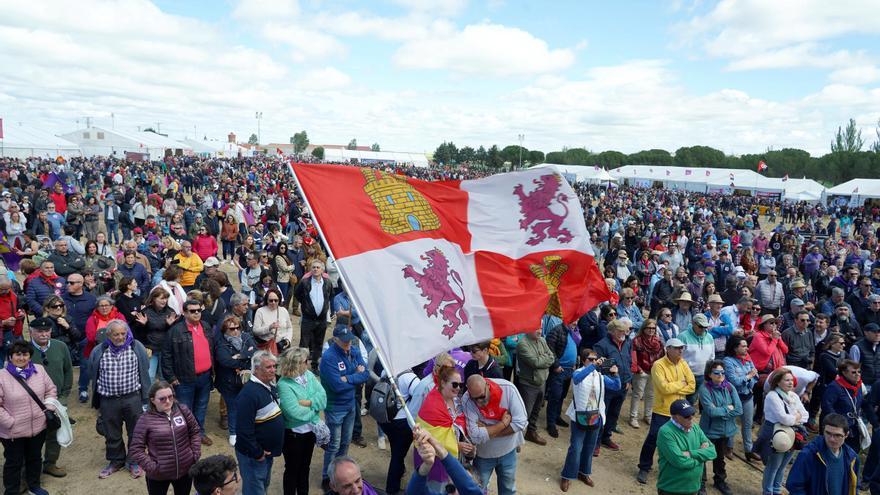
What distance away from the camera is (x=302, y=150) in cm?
14162

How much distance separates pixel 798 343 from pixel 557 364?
3733 mm

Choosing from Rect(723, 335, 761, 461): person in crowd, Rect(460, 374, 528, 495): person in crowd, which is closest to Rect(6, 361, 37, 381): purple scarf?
Rect(460, 374, 528, 495): person in crowd

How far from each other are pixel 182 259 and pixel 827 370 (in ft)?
31.0

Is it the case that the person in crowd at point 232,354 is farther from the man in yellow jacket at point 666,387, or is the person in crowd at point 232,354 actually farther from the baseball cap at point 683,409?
the man in yellow jacket at point 666,387

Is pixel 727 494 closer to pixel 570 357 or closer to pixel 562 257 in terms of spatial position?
pixel 570 357

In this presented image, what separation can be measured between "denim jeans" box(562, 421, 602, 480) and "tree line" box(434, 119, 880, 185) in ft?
224

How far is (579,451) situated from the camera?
5.80 metres

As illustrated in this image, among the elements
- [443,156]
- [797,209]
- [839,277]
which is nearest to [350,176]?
[839,277]

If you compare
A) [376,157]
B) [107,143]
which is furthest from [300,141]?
[107,143]

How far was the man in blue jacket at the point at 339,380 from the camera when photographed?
208 inches

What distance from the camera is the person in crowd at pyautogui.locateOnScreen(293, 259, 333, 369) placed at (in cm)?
801

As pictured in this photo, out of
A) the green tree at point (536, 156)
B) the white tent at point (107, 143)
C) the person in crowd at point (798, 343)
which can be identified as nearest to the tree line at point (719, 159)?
the green tree at point (536, 156)

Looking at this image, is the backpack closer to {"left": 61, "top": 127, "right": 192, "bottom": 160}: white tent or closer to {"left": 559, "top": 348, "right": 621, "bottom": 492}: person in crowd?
{"left": 559, "top": 348, "right": 621, "bottom": 492}: person in crowd

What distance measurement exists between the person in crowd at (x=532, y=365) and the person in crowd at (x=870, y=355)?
4181mm
